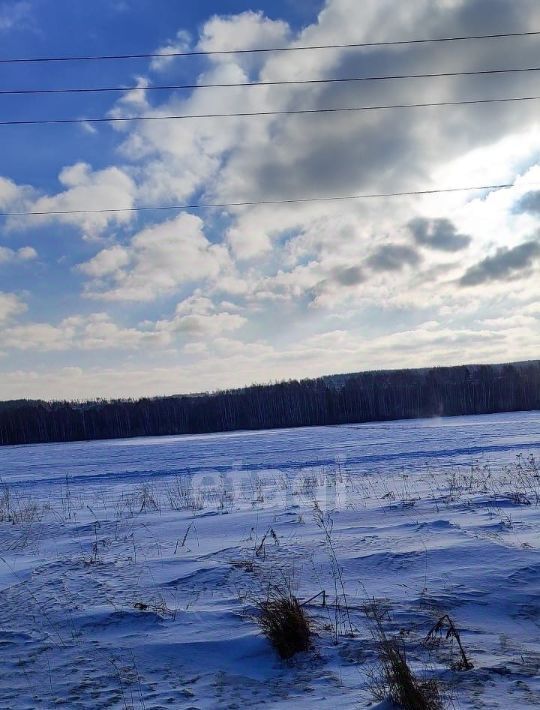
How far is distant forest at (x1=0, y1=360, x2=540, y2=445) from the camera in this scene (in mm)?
62812

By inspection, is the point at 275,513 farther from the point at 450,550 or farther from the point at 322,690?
the point at 322,690

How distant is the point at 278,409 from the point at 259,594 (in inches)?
2374

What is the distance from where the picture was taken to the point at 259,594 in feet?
16.4

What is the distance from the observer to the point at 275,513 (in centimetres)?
887

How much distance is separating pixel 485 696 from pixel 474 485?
8.28 metres

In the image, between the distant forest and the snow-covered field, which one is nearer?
the snow-covered field

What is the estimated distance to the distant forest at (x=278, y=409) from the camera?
206 ft

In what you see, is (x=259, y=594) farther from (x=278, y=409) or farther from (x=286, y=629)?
(x=278, y=409)

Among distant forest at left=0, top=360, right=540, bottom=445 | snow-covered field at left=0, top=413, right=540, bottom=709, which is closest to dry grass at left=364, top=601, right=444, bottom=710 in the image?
snow-covered field at left=0, top=413, right=540, bottom=709

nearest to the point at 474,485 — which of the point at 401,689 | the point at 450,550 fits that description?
the point at 450,550

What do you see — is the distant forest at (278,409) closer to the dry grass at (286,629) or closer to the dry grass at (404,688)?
the dry grass at (286,629)

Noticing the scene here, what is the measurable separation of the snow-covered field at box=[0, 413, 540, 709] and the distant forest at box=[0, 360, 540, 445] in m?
53.3

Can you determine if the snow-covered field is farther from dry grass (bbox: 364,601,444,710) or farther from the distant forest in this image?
the distant forest

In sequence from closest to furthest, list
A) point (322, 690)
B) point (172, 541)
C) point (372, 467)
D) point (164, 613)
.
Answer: point (322, 690) < point (164, 613) < point (172, 541) < point (372, 467)
